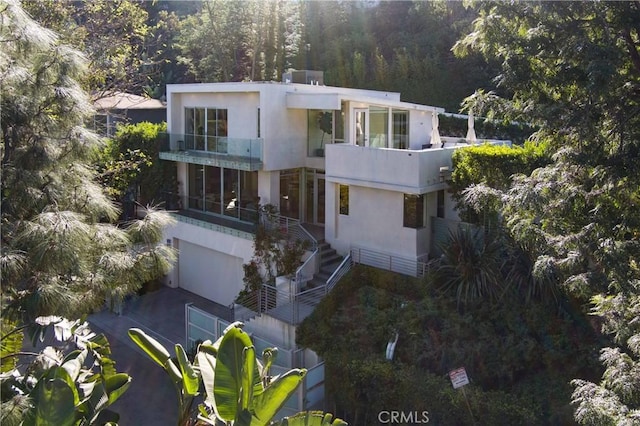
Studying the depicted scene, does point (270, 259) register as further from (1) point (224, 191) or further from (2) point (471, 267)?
(2) point (471, 267)

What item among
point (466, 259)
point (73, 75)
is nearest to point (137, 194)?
point (466, 259)

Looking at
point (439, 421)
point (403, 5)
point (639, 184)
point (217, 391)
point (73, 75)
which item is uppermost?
point (403, 5)

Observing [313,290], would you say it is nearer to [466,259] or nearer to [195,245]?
[466,259]

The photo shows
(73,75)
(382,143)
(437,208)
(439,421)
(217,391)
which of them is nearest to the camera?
(217,391)

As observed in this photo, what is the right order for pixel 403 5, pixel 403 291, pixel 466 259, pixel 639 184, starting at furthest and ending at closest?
pixel 403 5
pixel 403 291
pixel 466 259
pixel 639 184

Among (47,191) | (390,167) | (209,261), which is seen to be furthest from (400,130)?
(47,191)

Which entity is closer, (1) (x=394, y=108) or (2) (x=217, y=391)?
(2) (x=217, y=391)

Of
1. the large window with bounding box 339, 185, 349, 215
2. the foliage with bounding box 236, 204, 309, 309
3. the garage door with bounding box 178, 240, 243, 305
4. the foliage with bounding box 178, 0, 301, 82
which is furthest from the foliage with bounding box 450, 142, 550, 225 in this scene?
the foliage with bounding box 178, 0, 301, 82
